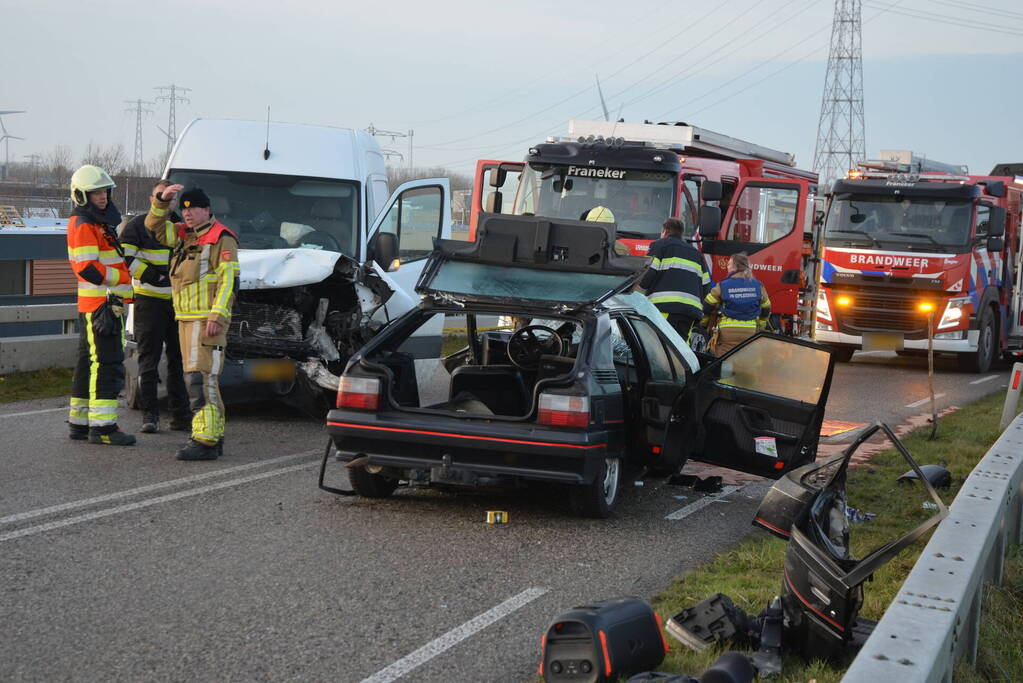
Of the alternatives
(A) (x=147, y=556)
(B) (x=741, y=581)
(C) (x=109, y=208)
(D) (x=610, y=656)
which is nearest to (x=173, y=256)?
(C) (x=109, y=208)

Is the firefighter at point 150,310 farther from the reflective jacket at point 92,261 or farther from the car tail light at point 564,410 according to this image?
the car tail light at point 564,410

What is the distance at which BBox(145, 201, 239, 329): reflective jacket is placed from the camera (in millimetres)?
8773

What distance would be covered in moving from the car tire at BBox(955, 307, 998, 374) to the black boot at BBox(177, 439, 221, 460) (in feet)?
43.5

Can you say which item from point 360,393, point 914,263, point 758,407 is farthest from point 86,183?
point 914,263

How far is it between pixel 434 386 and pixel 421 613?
310 cm

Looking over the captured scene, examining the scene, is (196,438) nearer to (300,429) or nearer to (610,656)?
(300,429)

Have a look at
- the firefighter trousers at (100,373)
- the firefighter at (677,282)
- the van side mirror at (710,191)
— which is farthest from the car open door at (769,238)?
the firefighter trousers at (100,373)

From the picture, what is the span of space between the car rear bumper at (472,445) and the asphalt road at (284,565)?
0.36m

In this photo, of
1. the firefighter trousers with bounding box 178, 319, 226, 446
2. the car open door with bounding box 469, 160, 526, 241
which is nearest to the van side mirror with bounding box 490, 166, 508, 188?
the car open door with bounding box 469, 160, 526, 241

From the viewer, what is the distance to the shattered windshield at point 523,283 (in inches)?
287

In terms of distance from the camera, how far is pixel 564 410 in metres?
6.86

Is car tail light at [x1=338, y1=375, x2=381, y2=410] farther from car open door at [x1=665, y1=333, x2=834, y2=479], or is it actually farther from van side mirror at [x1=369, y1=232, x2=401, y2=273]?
van side mirror at [x1=369, y1=232, x2=401, y2=273]

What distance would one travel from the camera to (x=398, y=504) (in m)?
7.58

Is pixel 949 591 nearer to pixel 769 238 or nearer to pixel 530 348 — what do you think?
pixel 530 348
